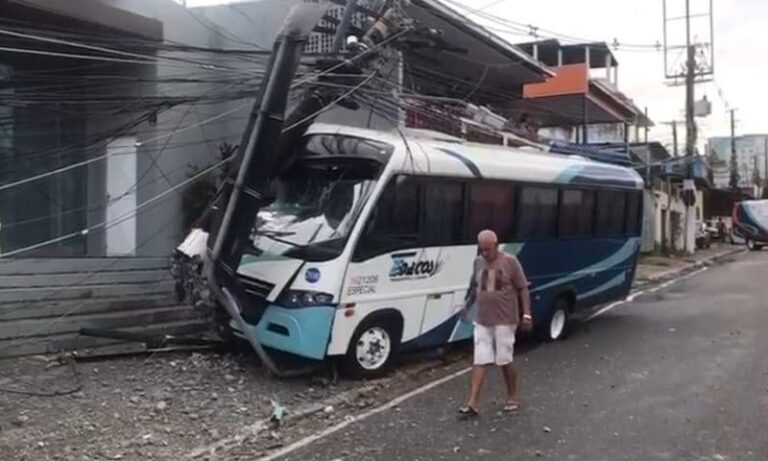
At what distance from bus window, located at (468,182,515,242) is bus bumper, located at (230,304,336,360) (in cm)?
276

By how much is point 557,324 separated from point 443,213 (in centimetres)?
355

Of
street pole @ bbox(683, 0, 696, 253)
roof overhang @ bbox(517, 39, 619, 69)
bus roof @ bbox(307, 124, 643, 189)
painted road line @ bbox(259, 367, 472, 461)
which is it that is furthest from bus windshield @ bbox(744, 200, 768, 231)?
painted road line @ bbox(259, 367, 472, 461)

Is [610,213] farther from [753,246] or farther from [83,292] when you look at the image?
[753,246]

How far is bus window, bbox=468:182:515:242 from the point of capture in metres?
10.6

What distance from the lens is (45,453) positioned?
6.41 meters

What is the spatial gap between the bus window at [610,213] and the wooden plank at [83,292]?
698 cm

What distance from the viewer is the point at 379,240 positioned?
9.10 meters

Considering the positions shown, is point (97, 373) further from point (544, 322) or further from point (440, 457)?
point (544, 322)

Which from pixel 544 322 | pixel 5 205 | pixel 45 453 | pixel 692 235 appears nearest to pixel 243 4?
pixel 5 205

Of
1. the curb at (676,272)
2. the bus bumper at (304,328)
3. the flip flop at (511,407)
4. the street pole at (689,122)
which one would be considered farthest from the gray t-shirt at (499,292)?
the street pole at (689,122)

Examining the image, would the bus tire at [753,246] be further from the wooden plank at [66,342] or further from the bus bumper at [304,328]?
the bus bumper at [304,328]

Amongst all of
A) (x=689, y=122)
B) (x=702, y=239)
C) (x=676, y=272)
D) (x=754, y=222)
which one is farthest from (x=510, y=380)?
(x=754, y=222)

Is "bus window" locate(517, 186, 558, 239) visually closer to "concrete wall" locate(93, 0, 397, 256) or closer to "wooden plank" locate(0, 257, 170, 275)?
"concrete wall" locate(93, 0, 397, 256)

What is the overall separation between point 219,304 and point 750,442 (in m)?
5.31
